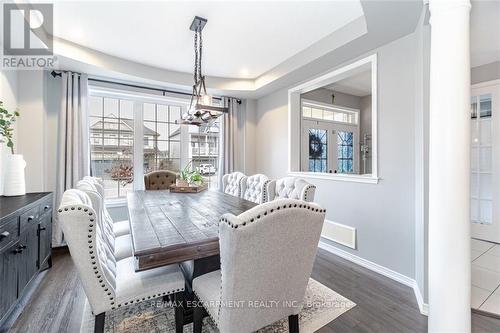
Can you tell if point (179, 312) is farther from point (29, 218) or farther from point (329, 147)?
point (329, 147)

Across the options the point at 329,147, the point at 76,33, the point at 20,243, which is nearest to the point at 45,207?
the point at 20,243

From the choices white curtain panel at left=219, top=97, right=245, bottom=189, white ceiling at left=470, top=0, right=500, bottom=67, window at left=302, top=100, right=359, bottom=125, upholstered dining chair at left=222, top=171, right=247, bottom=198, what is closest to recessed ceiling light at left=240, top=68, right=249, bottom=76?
white curtain panel at left=219, top=97, right=245, bottom=189

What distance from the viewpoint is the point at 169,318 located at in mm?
1820

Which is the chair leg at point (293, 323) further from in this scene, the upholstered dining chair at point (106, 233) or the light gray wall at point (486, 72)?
the light gray wall at point (486, 72)

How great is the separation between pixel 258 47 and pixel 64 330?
3.33 m

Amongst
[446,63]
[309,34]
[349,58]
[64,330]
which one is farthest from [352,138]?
[64,330]

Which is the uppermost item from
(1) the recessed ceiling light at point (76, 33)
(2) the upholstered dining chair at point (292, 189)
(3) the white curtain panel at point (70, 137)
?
(1) the recessed ceiling light at point (76, 33)

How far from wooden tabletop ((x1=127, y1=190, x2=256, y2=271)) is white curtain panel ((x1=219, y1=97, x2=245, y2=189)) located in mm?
1947

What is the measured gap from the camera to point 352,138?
5.32 metres

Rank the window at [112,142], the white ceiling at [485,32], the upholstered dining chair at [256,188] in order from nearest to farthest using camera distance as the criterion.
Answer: the white ceiling at [485,32] < the upholstered dining chair at [256,188] < the window at [112,142]

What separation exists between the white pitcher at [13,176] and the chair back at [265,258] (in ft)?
8.36

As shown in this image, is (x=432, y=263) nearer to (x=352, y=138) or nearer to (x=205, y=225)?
(x=205, y=225)

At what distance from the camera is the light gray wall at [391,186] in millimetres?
2342

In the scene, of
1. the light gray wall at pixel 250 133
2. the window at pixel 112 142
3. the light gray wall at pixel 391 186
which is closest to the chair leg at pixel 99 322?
the light gray wall at pixel 391 186
